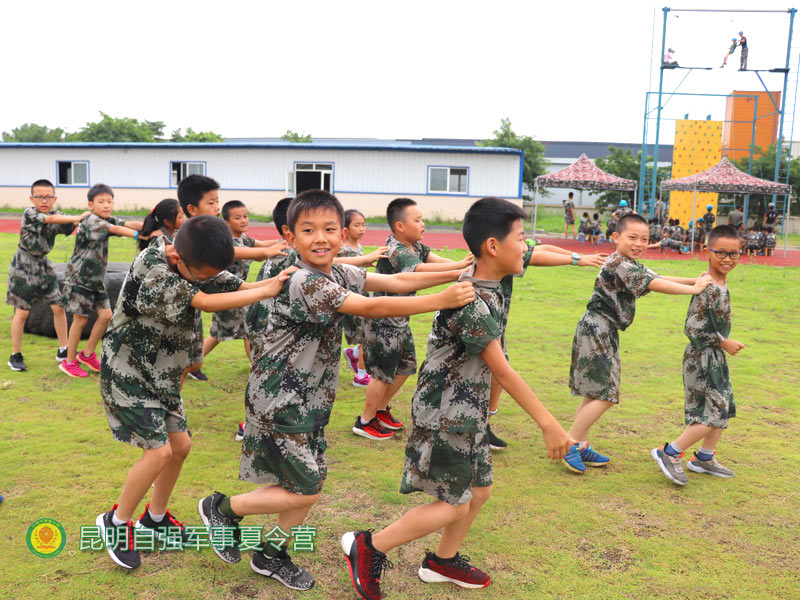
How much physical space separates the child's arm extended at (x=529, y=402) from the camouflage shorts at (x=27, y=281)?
5769 mm

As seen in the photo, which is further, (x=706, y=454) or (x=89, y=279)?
(x=89, y=279)

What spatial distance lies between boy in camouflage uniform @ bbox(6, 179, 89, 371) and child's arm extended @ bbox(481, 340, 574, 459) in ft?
17.5

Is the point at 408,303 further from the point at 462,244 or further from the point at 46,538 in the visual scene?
the point at 462,244

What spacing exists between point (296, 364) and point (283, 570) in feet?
3.38

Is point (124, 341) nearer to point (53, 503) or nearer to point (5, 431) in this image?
point (53, 503)

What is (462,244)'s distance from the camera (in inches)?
860

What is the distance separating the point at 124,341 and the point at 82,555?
114 cm

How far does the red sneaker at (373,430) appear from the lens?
5.34 m

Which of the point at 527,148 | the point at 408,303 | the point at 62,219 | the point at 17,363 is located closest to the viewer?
the point at 408,303

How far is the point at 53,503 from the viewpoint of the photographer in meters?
3.97

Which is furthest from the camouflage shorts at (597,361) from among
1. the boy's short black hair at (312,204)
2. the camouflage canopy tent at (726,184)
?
the camouflage canopy tent at (726,184)

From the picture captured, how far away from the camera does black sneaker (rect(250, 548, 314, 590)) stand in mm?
3236

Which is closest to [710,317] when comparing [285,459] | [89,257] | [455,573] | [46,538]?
[455,573]

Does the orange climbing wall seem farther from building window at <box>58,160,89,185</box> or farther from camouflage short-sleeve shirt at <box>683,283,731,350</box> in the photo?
building window at <box>58,160,89,185</box>
